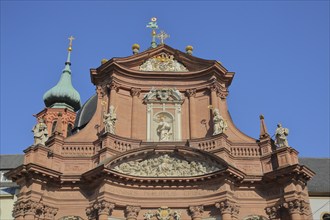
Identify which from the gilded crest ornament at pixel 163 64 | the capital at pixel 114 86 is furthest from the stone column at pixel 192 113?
the capital at pixel 114 86

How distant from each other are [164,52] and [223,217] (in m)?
10.7

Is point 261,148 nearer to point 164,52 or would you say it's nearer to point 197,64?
point 197,64

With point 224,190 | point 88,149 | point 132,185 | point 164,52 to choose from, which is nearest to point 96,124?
point 88,149

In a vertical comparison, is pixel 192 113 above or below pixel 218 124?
above

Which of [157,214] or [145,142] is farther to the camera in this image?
[145,142]

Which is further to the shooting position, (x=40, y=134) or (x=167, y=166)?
(x=40, y=134)

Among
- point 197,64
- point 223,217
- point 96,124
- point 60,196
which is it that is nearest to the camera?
point 223,217

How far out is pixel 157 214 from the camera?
19219mm

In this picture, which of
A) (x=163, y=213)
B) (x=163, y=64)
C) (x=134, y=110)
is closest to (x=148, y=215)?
(x=163, y=213)

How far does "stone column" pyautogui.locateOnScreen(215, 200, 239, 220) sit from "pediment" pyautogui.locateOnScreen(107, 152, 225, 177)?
164 centimetres

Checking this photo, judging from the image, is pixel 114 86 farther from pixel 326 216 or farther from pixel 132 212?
pixel 326 216

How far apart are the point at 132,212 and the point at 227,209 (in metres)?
4.42

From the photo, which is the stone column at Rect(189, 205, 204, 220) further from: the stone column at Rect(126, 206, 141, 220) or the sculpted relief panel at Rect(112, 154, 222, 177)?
the stone column at Rect(126, 206, 141, 220)

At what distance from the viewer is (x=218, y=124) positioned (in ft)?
68.7
